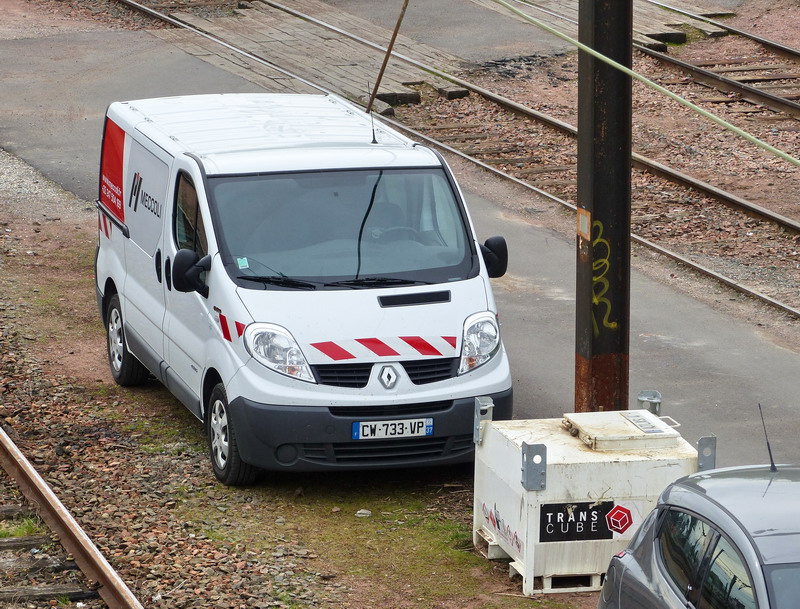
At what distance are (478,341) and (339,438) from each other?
3.64 ft

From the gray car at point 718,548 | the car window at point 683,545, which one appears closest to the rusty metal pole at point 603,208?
the gray car at point 718,548

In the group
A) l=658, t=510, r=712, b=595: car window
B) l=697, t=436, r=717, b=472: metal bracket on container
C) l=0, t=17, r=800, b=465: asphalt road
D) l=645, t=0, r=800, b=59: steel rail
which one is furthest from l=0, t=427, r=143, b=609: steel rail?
l=645, t=0, r=800, b=59: steel rail

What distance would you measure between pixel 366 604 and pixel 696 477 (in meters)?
2.27

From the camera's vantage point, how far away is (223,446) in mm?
9414

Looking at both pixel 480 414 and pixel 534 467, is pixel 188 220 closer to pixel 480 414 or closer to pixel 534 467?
pixel 480 414

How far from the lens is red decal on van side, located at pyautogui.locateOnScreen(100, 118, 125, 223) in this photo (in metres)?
11.4

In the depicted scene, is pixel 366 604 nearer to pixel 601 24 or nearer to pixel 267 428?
pixel 267 428

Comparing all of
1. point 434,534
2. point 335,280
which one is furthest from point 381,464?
point 335,280

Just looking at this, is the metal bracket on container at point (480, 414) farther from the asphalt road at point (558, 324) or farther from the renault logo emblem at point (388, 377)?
the asphalt road at point (558, 324)

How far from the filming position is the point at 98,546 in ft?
27.8

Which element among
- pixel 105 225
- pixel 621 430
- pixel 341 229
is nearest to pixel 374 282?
pixel 341 229

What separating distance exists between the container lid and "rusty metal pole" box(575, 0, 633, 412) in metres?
1.24

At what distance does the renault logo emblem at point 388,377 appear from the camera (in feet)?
29.5

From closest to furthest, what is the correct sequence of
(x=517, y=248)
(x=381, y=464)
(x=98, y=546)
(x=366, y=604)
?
(x=366, y=604) < (x=98, y=546) < (x=381, y=464) < (x=517, y=248)
